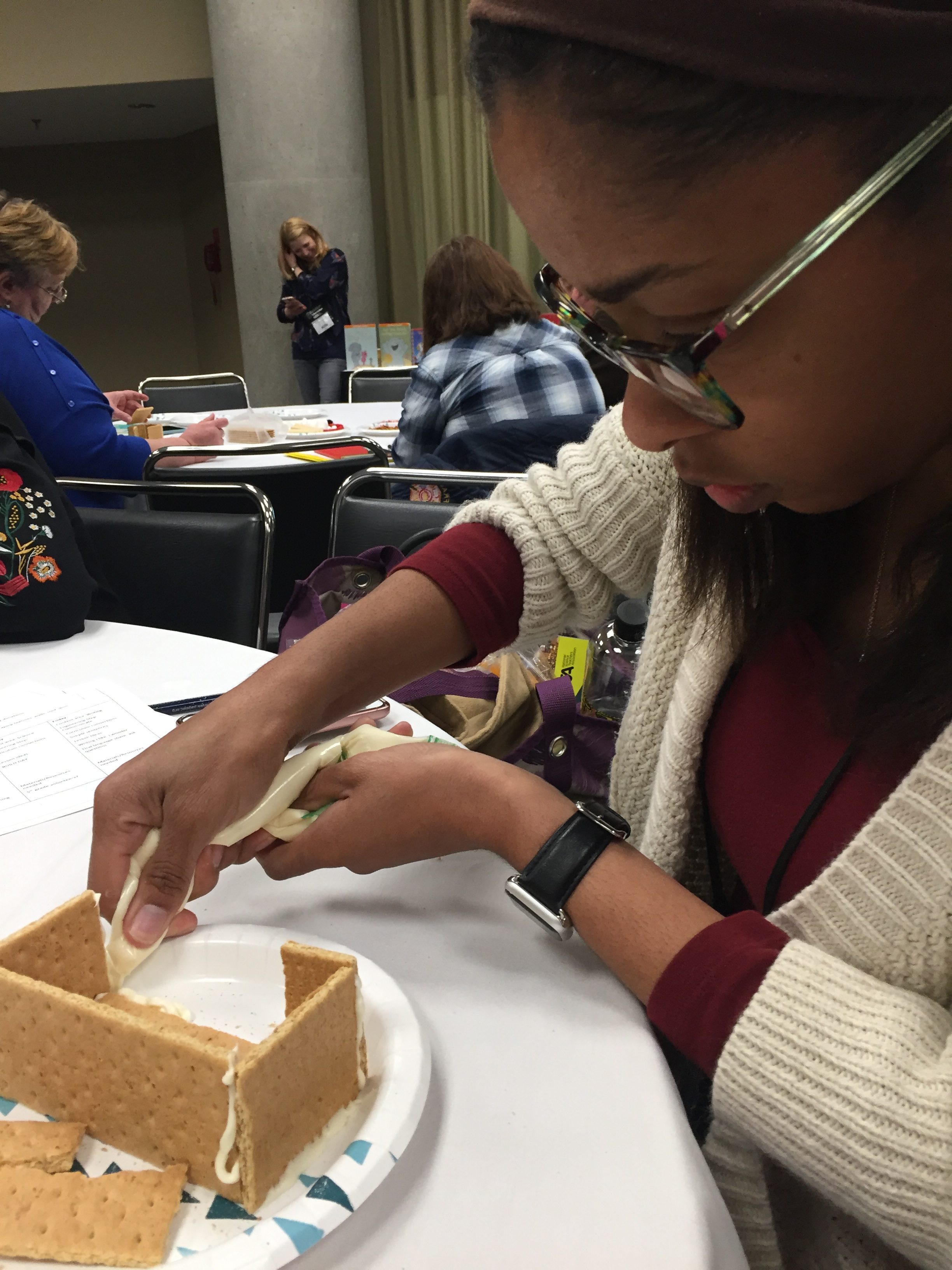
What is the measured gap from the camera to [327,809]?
2.50 ft

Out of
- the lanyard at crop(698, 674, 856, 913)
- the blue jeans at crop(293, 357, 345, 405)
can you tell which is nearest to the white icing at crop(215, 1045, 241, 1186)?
the lanyard at crop(698, 674, 856, 913)

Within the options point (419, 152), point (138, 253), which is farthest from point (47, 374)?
point (138, 253)

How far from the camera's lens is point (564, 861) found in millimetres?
682

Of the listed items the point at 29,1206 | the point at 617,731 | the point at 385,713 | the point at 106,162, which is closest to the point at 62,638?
the point at 385,713

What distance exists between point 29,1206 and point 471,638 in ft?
2.05

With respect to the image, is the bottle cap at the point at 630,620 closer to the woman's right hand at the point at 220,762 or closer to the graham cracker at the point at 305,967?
the woman's right hand at the point at 220,762

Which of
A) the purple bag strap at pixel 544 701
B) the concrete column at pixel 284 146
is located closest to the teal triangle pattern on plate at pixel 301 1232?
the purple bag strap at pixel 544 701

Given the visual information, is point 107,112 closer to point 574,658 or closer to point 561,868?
point 574,658

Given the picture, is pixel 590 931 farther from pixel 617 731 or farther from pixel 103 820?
pixel 617 731

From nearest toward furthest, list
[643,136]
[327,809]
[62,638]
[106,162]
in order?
[643,136], [327,809], [62,638], [106,162]

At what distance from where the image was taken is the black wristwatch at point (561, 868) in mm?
670

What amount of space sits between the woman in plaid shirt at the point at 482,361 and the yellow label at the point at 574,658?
151 centimetres

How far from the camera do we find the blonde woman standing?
18.7 feet

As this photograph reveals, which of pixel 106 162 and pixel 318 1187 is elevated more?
pixel 106 162
